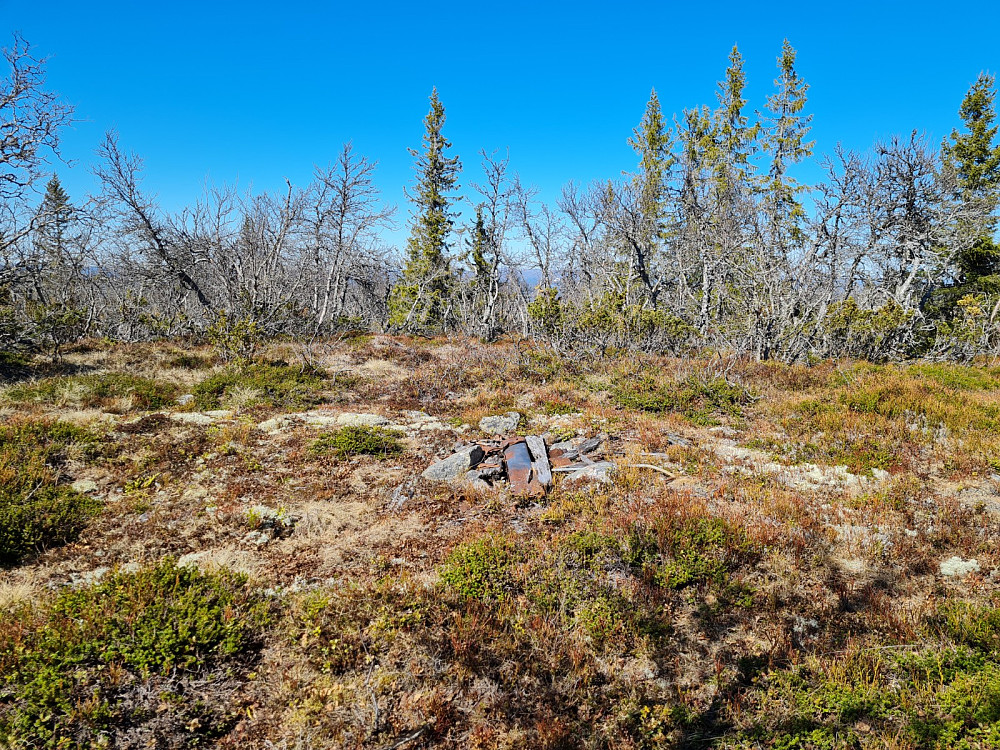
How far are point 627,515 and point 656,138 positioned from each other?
2994cm

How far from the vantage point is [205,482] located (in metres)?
7.30

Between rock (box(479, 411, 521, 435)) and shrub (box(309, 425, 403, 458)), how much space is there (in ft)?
6.06

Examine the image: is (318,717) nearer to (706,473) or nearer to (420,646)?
(420,646)

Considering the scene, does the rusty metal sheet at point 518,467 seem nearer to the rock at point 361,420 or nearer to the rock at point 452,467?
the rock at point 452,467

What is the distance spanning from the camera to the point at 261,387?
12062 mm

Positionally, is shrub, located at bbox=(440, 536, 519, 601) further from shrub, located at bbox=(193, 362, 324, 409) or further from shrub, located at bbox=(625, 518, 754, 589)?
shrub, located at bbox=(193, 362, 324, 409)

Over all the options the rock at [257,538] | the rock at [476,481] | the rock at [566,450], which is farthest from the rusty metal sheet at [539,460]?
the rock at [257,538]

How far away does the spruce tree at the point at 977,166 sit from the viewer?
20.1m

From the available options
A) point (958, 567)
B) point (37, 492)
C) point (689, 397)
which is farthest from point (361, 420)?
point (958, 567)

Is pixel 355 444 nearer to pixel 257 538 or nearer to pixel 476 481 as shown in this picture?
pixel 476 481

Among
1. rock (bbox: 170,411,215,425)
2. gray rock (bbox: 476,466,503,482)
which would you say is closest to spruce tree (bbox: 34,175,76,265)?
rock (bbox: 170,411,215,425)

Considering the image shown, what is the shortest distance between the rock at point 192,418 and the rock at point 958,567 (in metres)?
11.7

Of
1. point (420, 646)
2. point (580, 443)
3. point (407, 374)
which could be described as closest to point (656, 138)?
point (407, 374)

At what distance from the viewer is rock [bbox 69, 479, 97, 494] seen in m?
6.73
